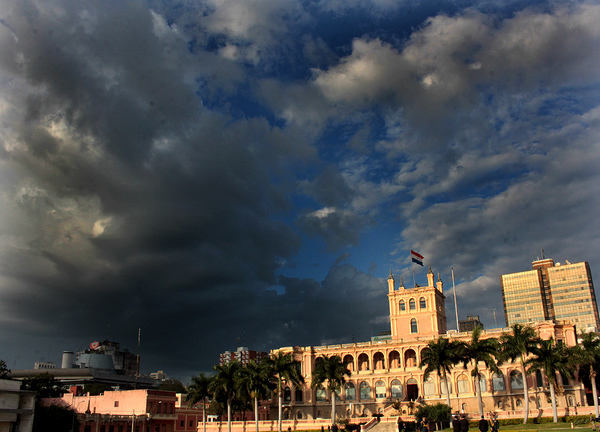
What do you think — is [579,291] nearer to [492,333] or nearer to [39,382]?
[492,333]

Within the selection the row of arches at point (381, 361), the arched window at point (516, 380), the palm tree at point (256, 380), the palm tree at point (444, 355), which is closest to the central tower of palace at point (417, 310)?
the row of arches at point (381, 361)

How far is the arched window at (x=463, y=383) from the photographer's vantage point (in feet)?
309

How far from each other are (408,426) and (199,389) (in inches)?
1436

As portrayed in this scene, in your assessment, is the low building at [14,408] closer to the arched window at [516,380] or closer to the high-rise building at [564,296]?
the arched window at [516,380]

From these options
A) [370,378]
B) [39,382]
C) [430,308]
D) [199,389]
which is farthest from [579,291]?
[39,382]

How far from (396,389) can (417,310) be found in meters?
18.2

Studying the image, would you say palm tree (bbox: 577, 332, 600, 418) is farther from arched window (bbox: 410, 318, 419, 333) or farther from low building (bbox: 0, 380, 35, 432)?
low building (bbox: 0, 380, 35, 432)

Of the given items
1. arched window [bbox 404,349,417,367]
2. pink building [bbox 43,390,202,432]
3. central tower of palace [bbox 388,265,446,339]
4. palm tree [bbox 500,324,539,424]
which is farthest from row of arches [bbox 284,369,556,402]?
pink building [bbox 43,390,202,432]

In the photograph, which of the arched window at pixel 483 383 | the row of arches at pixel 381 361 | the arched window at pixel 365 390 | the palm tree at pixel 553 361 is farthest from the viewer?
the row of arches at pixel 381 361

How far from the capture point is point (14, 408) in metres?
52.3

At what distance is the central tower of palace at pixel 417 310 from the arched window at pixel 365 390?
40.9 ft

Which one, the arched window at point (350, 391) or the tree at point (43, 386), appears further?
the arched window at point (350, 391)

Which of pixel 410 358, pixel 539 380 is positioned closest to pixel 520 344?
pixel 539 380

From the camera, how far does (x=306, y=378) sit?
107 metres
